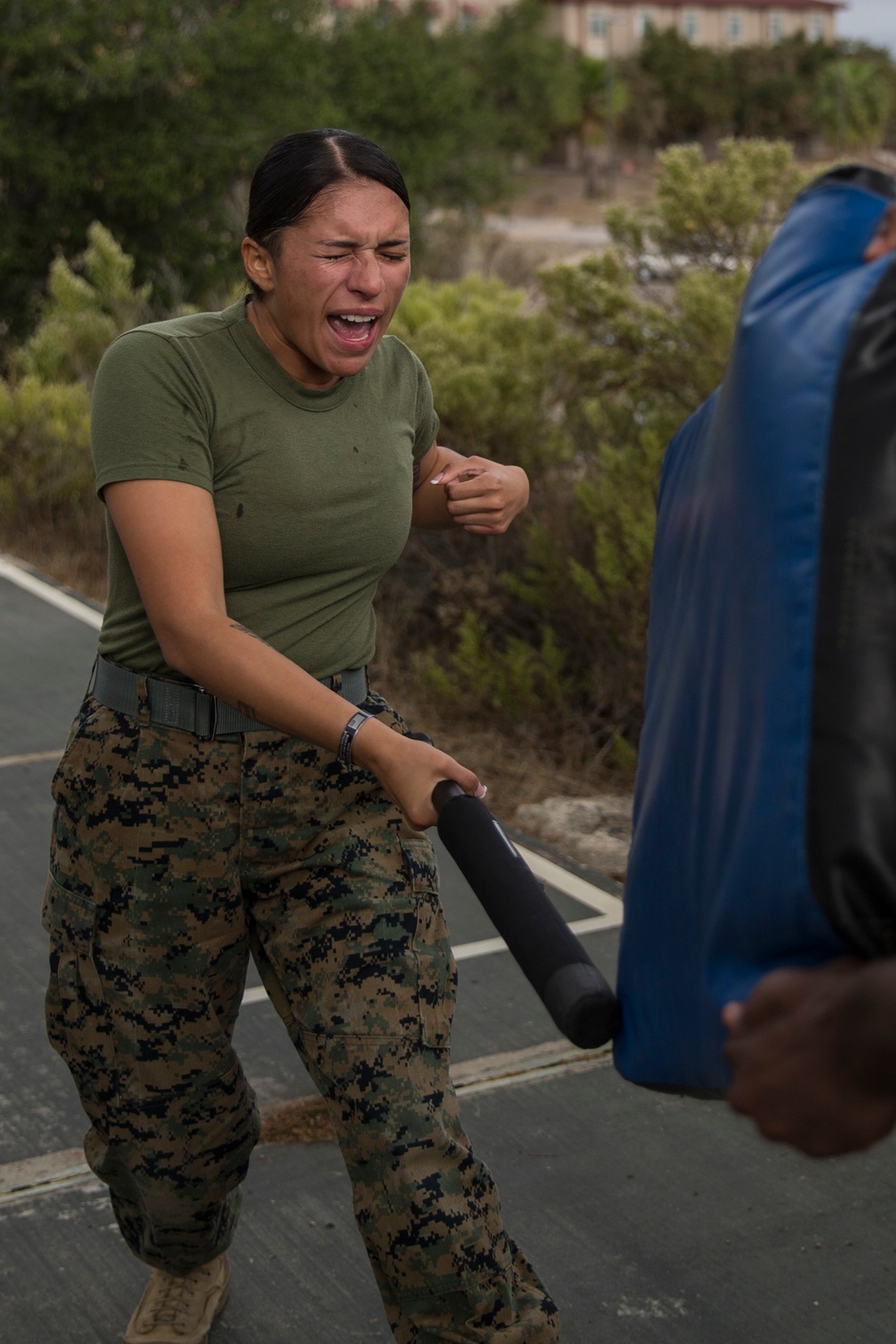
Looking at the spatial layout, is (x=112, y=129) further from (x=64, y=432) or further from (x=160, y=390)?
(x=160, y=390)

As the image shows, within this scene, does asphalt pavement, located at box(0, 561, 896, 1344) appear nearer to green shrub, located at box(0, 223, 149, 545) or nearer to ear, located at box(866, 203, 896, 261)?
ear, located at box(866, 203, 896, 261)

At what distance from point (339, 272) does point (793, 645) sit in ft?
4.22

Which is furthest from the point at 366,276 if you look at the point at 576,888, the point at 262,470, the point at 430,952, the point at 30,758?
the point at 30,758

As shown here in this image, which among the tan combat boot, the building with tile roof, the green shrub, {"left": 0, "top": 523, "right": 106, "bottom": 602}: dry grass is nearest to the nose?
the tan combat boot

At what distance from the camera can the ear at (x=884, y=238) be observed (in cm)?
141

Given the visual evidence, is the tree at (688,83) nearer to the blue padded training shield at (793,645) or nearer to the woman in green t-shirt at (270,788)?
the woman in green t-shirt at (270,788)

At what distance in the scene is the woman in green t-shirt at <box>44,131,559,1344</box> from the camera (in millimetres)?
2330

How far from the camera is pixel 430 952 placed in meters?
2.49

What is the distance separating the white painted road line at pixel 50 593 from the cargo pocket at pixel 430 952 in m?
5.54

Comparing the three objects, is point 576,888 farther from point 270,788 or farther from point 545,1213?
point 270,788

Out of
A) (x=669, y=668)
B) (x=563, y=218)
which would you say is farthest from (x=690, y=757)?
(x=563, y=218)

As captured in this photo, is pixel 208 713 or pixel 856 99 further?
pixel 856 99

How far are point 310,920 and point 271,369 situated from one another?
Result: 0.82 meters

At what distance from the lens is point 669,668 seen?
1.63 metres
